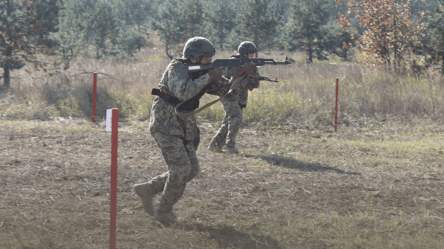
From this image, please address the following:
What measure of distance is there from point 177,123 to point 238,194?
5.28 ft

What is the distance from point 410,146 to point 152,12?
7507 centimetres

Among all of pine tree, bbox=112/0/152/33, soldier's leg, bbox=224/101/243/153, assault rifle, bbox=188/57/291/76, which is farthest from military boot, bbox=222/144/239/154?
pine tree, bbox=112/0/152/33

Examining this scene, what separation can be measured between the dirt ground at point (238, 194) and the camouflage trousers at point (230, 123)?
346mm

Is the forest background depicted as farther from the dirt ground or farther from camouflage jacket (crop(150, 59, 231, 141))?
camouflage jacket (crop(150, 59, 231, 141))

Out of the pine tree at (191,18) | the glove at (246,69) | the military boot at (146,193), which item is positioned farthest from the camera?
the pine tree at (191,18)

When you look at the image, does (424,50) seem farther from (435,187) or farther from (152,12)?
(152,12)

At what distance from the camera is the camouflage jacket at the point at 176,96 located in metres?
3.75

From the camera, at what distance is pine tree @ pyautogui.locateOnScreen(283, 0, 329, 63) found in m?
35.1

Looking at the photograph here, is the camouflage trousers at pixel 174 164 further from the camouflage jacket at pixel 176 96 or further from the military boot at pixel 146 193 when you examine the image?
the military boot at pixel 146 193

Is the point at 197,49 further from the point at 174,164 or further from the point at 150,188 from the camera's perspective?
the point at 150,188

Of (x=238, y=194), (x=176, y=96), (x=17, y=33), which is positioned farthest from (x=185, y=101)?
(x=17, y=33)

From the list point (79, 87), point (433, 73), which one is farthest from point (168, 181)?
point (433, 73)

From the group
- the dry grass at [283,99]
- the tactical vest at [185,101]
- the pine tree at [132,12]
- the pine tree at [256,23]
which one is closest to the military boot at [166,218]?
the tactical vest at [185,101]

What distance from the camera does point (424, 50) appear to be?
13.1 m
